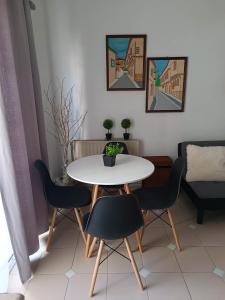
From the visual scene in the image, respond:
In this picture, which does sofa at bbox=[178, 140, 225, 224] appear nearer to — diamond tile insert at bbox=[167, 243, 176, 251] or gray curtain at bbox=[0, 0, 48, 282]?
diamond tile insert at bbox=[167, 243, 176, 251]

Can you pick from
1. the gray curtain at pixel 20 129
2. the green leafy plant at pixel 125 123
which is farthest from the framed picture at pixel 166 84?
the gray curtain at pixel 20 129

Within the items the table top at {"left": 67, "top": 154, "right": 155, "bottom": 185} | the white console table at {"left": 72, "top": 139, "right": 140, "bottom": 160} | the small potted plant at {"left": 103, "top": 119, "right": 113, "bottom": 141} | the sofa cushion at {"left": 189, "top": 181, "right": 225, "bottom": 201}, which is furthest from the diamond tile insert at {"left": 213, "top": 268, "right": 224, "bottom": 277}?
the small potted plant at {"left": 103, "top": 119, "right": 113, "bottom": 141}

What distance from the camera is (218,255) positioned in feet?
6.66

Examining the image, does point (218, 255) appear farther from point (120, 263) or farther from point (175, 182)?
point (120, 263)

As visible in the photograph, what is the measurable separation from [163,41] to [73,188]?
2211 mm

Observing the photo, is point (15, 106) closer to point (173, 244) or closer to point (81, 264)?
point (81, 264)

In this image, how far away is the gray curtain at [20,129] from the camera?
159 cm

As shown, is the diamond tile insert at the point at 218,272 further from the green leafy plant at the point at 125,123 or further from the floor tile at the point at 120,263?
the green leafy plant at the point at 125,123

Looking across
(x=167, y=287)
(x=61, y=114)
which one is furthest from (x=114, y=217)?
(x=61, y=114)

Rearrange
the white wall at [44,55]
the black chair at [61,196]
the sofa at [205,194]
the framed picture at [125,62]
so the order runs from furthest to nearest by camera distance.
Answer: the framed picture at [125,62]
the white wall at [44,55]
the sofa at [205,194]
the black chair at [61,196]

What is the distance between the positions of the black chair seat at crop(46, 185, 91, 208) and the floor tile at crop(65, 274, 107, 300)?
1.93ft

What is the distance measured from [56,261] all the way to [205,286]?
1264mm

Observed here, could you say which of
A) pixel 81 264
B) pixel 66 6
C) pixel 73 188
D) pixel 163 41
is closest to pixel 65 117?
pixel 73 188

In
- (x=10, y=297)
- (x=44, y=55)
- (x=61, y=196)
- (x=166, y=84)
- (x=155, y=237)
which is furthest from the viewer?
(x=166, y=84)
